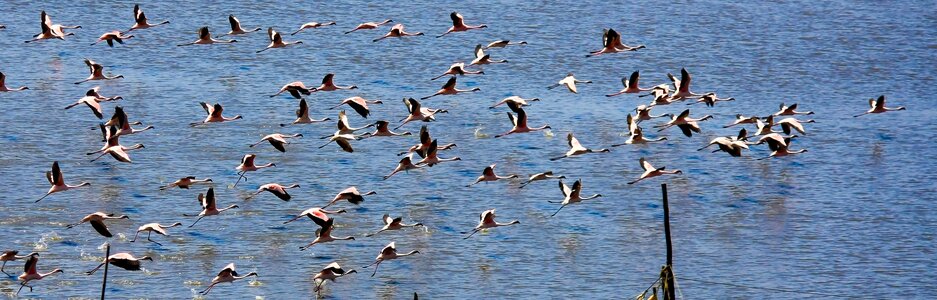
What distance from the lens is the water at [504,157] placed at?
24.8 meters

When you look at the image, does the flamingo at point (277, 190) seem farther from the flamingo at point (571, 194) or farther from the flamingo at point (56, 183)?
the flamingo at point (571, 194)

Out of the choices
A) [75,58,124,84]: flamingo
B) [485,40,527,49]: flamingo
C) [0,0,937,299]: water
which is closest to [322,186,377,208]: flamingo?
[0,0,937,299]: water

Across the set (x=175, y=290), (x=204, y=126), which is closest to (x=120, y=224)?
(x=175, y=290)

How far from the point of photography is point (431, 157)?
96.6 ft

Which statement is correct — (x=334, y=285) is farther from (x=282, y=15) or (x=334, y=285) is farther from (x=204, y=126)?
(x=282, y=15)

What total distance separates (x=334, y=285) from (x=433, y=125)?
30.9ft

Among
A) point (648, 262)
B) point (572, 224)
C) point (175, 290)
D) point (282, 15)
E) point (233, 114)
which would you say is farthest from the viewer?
point (282, 15)

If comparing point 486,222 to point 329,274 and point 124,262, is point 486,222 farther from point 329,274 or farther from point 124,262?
point 124,262

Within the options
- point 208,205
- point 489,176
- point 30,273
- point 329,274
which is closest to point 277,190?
point 208,205

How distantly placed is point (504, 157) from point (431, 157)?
5.61ft

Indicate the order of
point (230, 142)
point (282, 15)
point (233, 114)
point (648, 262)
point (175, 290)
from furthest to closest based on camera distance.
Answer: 1. point (282, 15)
2. point (233, 114)
3. point (230, 142)
4. point (648, 262)
5. point (175, 290)

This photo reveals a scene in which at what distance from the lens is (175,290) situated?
2317cm

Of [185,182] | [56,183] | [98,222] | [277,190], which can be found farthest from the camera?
[185,182]

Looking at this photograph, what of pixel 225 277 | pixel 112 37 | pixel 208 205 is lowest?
pixel 112 37
